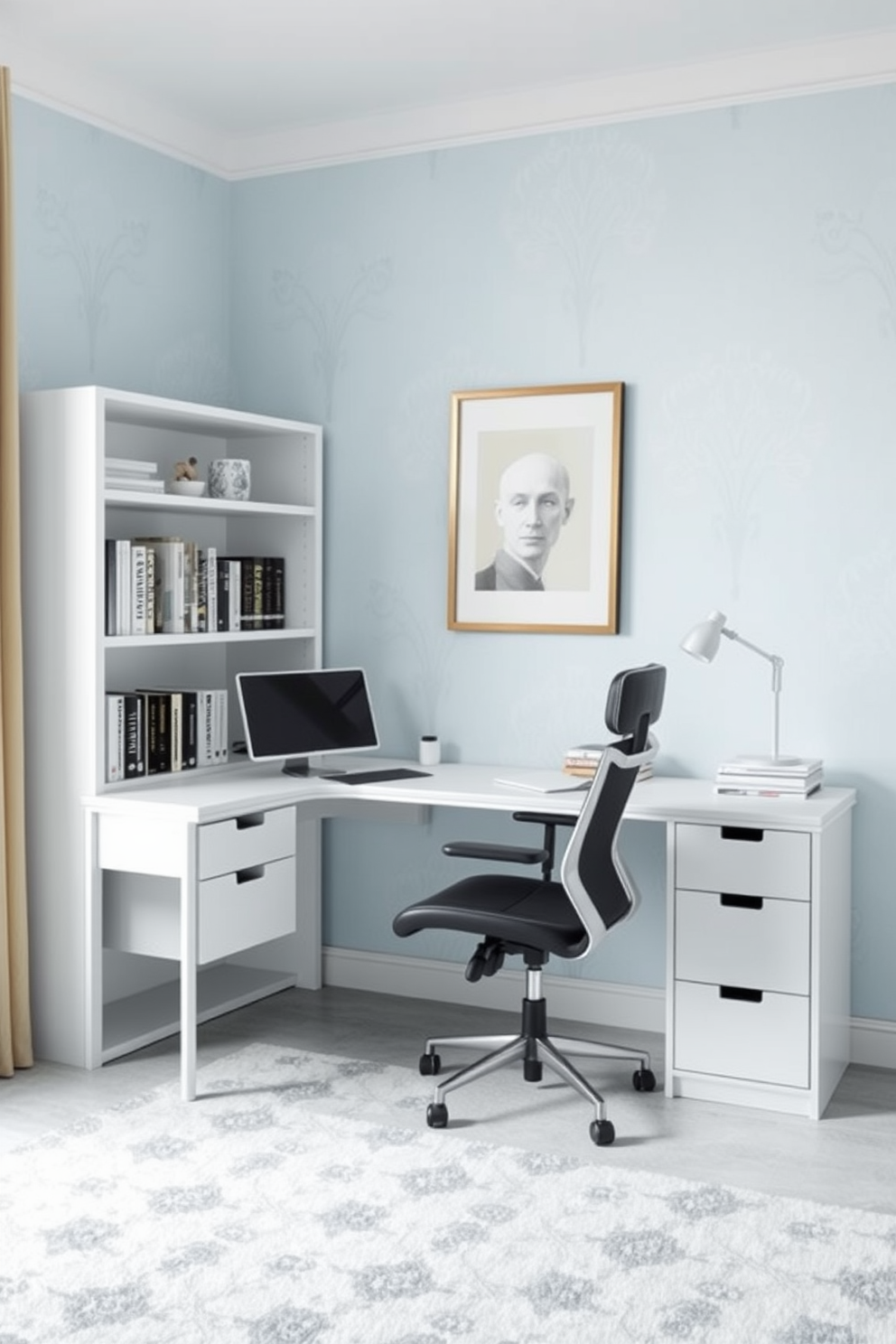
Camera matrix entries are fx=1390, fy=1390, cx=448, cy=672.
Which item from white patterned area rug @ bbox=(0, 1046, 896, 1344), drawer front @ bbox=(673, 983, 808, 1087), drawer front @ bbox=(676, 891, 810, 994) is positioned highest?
drawer front @ bbox=(676, 891, 810, 994)

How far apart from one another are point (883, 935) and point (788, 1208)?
110 cm

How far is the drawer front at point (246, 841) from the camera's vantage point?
3449 mm

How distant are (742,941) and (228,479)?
197 cm

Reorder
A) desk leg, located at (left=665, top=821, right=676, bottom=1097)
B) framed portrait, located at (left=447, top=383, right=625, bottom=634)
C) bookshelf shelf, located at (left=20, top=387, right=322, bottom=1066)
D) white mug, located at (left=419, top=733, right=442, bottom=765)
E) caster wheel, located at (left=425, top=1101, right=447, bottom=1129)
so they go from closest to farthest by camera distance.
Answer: caster wheel, located at (left=425, top=1101, right=447, bottom=1129)
desk leg, located at (left=665, top=821, right=676, bottom=1097)
bookshelf shelf, located at (left=20, top=387, right=322, bottom=1066)
framed portrait, located at (left=447, top=383, right=625, bottom=634)
white mug, located at (left=419, top=733, right=442, bottom=765)

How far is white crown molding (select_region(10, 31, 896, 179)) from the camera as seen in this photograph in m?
3.67

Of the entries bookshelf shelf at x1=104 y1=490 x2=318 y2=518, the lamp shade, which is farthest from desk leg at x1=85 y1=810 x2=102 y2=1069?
the lamp shade

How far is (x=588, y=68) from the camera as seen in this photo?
3.87m

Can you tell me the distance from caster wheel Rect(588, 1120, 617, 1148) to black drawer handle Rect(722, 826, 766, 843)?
0.75m

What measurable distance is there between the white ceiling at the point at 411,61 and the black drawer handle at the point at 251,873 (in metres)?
2.17

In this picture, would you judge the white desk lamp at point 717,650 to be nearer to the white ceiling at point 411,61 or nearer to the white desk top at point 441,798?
the white desk top at point 441,798

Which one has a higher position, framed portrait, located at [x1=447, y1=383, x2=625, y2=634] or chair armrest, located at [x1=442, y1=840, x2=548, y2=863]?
framed portrait, located at [x1=447, y1=383, x2=625, y2=634]

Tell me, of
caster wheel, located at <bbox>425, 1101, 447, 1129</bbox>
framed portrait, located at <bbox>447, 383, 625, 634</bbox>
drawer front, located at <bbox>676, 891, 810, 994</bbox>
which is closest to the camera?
caster wheel, located at <bbox>425, 1101, 447, 1129</bbox>

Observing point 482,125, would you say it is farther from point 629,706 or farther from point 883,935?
point 883,935

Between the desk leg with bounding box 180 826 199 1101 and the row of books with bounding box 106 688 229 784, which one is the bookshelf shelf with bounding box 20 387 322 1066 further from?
the desk leg with bounding box 180 826 199 1101
